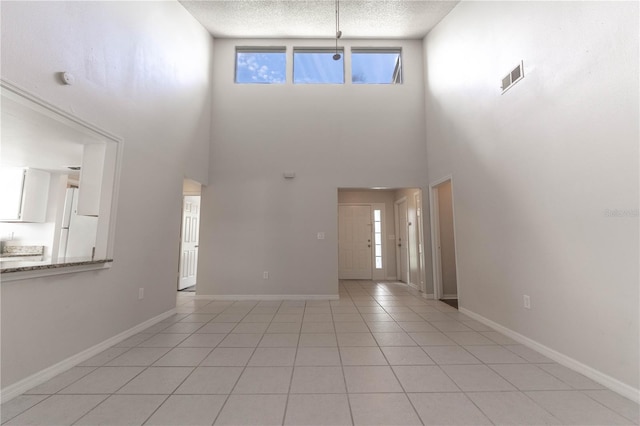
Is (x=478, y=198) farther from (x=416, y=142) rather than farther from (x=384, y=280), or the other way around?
(x=384, y=280)

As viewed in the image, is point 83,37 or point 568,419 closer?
point 568,419

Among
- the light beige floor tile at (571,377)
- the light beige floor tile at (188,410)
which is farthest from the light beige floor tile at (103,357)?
the light beige floor tile at (571,377)

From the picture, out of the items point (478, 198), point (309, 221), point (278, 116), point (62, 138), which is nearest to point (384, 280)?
point (309, 221)

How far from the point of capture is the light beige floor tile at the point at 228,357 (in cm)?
209

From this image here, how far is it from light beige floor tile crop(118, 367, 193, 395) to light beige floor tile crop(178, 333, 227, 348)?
17.7 inches

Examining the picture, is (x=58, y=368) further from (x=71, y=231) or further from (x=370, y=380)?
(x=71, y=231)

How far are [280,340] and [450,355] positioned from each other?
1.54 meters

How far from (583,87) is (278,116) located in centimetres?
386

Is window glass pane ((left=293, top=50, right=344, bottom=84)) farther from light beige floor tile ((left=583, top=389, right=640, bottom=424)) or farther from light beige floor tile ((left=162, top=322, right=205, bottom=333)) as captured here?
light beige floor tile ((left=583, top=389, right=640, bottom=424))

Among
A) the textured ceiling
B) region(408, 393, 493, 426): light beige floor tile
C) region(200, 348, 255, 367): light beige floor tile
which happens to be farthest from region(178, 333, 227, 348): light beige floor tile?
the textured ceiling

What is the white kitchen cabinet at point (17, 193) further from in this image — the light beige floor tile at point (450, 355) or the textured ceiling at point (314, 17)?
the light beige floor tile at point (450, 355)

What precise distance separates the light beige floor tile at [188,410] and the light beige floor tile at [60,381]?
0.81 metres

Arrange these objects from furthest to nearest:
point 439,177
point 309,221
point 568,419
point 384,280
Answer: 1. point 384,280
2. point 309,221
3. point 439,177
4. point 568,419

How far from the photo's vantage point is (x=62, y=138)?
251 centimetres
